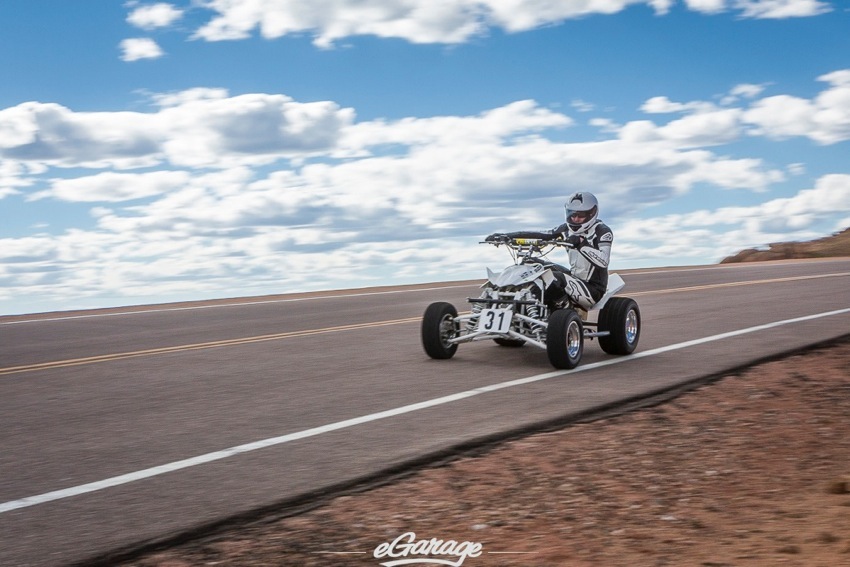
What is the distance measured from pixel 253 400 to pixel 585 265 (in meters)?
4.73

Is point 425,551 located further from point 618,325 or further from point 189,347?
point 189,347

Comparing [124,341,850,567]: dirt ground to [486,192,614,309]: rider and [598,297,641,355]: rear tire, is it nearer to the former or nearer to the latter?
[598,297,641,355]: rear tire

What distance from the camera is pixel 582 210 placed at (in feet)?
37.9

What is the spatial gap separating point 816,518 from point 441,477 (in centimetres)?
230

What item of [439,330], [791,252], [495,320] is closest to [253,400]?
[439,330]

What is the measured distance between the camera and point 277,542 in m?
5.08

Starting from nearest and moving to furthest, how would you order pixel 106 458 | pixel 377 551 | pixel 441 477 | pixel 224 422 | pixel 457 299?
1. pixel 377 551
2. pixel 441 477
3. pixel 106 458
4. pixel 224 422
5. pixel 457 299

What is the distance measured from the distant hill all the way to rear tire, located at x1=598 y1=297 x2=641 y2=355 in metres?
32.8

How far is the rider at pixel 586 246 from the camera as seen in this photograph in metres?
11.4

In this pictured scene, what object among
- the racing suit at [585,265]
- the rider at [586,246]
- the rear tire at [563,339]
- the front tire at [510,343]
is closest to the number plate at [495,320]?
the rear tire at [563,339]

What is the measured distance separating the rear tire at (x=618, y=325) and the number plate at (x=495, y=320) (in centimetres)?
140

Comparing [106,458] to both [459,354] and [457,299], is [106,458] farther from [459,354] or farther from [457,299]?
[457,299]

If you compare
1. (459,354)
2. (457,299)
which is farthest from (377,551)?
(457,299)

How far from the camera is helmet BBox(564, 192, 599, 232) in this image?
11.6 m
